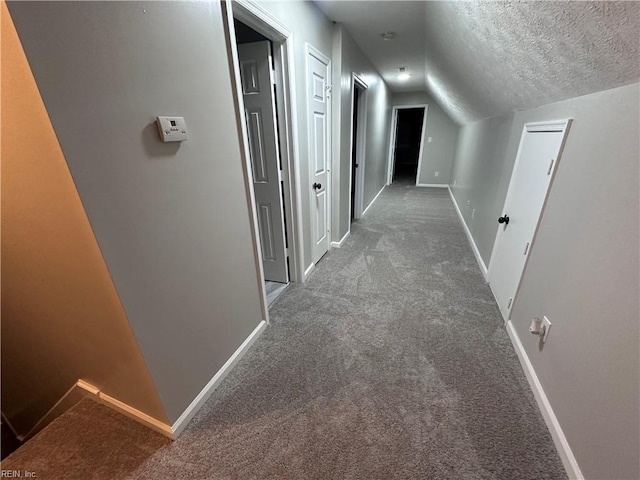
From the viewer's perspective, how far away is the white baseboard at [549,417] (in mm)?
1089

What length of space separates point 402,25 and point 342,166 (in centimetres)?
142

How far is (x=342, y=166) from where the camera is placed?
3127 mm

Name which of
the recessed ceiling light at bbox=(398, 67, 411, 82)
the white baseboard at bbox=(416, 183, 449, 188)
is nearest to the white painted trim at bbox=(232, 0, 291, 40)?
the recessed ceiling light at bbox=(398, 67, 411, 82)

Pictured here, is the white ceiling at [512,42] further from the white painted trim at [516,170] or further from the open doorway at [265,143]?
the open doorway at [265,143]

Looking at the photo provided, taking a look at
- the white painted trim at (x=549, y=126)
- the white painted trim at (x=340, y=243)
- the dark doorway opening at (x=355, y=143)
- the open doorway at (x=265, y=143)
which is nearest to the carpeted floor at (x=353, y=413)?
the open doorway at (x=265, y=143)

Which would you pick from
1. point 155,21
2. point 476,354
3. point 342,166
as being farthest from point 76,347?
point 342,166

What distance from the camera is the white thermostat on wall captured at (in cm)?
100

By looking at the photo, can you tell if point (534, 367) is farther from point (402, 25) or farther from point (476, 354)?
point (402, 25)

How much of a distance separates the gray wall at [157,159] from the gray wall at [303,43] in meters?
0.74

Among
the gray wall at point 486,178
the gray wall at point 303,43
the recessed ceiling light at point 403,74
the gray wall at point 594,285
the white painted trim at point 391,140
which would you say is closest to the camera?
the gray wall at point 594,285

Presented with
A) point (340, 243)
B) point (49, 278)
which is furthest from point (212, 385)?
point (340, 243)

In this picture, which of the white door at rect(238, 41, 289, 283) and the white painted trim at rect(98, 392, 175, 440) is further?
the white door at rect(238, 41, 289, 283)

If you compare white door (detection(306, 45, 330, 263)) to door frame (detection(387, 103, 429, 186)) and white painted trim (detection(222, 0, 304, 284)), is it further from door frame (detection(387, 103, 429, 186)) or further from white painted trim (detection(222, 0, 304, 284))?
door frame (detection(387, 103, 429, 186))

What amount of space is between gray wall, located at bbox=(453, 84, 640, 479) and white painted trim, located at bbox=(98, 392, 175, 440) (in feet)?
5.93
